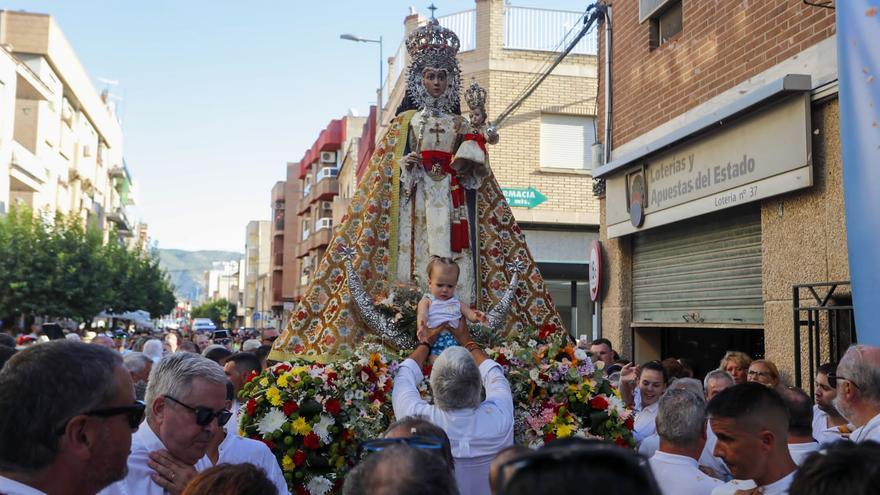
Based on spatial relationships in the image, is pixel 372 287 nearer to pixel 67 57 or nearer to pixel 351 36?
pixel 351 36

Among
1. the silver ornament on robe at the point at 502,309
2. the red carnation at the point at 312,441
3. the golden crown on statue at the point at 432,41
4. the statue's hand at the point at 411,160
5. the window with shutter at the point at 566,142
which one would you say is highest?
the window with shutter at the point at 566,142

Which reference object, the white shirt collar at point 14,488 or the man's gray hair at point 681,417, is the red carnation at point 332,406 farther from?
the white shirt collar at point 14,488

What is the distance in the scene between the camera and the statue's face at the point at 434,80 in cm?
678

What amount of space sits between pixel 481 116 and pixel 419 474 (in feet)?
15.9

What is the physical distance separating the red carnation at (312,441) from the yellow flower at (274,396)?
0.91ft

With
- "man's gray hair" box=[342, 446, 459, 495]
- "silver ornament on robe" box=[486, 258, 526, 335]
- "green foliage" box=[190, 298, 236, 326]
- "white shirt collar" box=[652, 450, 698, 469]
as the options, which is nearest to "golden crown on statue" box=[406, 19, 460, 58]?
"silver ornament on robe" box=[486, 258, 526, 335]

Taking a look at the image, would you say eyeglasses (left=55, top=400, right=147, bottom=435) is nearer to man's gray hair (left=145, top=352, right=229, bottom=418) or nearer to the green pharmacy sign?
man's gray hair (left=145, top=352, right=229, bottom=418)

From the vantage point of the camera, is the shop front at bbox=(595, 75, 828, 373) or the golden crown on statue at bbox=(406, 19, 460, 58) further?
the shop front at bbox=(595, 75, 828, 373)

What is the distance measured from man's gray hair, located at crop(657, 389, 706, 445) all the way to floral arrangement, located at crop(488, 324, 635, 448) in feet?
5.12

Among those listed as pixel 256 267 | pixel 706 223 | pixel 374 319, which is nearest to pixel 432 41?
pixel 374 319

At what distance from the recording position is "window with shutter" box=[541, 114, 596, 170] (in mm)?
20562

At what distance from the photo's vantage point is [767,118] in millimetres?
8695

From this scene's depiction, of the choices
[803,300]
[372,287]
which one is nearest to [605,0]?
[803,300]

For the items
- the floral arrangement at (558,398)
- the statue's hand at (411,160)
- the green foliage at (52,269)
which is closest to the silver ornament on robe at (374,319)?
the floral arrangement at (558,398)
